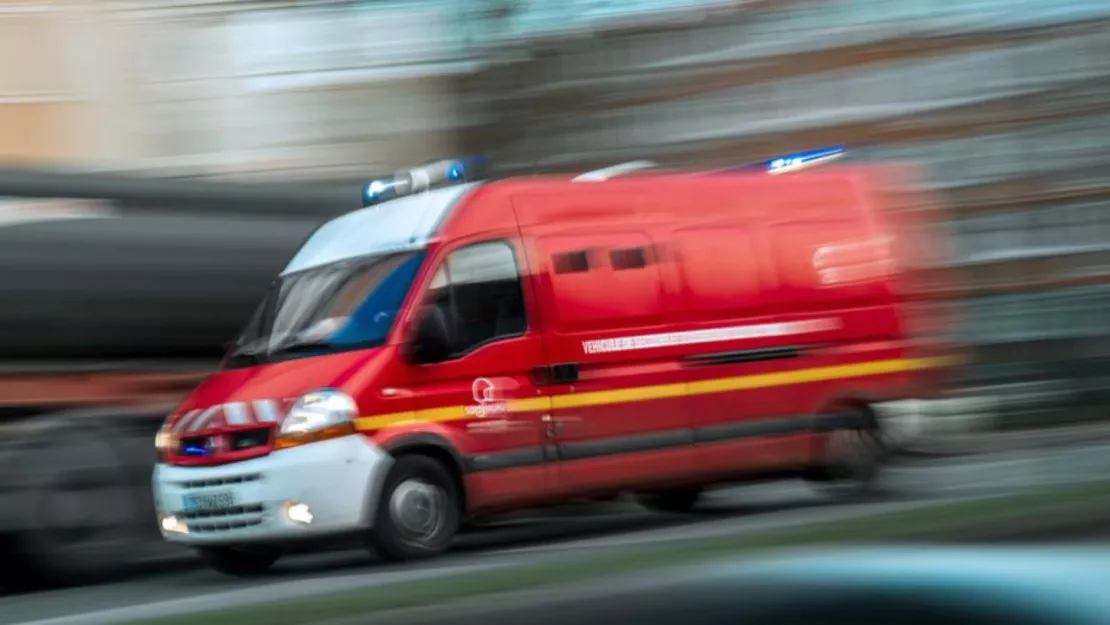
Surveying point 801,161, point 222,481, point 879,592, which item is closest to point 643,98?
point 801,161

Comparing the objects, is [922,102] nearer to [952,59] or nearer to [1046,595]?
[952,59]

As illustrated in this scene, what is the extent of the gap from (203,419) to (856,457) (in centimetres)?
454

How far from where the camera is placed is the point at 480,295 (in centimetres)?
1104

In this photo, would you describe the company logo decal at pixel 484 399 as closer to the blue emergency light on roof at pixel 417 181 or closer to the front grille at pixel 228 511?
the front grille at pixel 228 511

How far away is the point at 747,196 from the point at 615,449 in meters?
2.11

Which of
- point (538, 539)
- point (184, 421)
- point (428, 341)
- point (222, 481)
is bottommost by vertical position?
point (538, 539)

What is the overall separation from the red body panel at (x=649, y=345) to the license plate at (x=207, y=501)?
1.32 ft

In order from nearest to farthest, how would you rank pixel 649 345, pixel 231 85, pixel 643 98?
pixel 649 345, pixel 231 85, pixel 643 98

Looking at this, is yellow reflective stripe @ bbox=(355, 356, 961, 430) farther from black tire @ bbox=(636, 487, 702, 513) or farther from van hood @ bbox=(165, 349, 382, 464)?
black tire @ bbox=(636, 487, 702, 513)

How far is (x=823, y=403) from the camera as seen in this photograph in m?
12.5

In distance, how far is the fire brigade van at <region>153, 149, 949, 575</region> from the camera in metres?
10.6

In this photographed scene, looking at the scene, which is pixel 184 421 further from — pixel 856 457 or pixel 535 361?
pixel 856 457

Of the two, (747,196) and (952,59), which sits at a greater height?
(952,59)

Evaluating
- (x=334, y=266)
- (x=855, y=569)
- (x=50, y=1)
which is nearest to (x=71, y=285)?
(x=334, y=266)
